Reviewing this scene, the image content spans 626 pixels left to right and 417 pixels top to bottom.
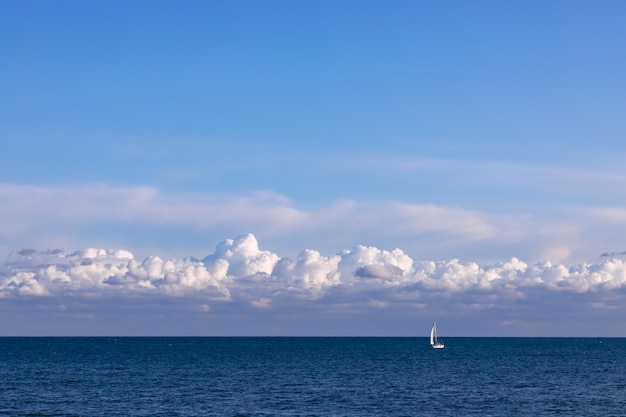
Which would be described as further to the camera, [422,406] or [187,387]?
[187,387]

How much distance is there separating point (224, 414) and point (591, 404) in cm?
5857

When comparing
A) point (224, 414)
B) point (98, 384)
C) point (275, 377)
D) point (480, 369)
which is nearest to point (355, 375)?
point (275, 377)

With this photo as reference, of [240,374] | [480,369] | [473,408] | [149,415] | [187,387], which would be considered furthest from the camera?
[480,369]

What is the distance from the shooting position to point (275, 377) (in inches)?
6550

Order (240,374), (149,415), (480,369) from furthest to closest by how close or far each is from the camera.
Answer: (480,369)
(240,374)
(149,415)

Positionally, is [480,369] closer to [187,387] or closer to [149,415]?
[187,387]

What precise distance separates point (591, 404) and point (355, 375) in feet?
216

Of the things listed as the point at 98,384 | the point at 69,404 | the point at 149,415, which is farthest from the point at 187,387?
the point at 149,415

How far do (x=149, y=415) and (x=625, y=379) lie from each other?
112583mm

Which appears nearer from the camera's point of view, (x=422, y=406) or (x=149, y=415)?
(x=149, y=415)

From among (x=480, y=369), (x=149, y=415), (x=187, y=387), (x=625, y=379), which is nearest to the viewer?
(x=149, y=415)

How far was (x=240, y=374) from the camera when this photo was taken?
580 ft

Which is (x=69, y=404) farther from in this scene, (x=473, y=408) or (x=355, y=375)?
(x=355, y=375)

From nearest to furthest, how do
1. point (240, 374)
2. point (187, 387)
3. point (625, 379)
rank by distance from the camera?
1. point (187, 387)
2. point (625, 379)
3. point (240, 374)
